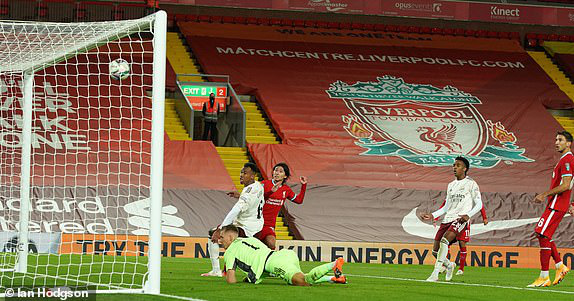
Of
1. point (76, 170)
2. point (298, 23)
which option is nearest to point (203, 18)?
point (298, 23)

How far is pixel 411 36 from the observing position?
96.0 ft

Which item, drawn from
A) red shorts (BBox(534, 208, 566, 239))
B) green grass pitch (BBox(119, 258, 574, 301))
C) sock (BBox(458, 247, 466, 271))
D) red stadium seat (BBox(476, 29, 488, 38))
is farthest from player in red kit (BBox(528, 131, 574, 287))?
red stadium seat (BBox(476, 29, 488, 38))

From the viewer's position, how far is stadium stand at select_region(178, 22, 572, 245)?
67.5 feet

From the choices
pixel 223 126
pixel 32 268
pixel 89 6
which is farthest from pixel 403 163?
pixel 32 268

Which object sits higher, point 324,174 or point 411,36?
point 411,36

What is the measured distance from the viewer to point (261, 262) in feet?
31.5

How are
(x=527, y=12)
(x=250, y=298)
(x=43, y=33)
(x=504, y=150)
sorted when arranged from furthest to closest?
(x=527, y=12) → (x=504, y=150) → (x=43, y=33) → (x=250, y=298)

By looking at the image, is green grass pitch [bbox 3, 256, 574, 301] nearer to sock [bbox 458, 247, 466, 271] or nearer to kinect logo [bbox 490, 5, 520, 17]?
sock [bbox 458, 247, 466, 271]

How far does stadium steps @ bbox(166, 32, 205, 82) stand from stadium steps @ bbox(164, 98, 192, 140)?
1.36m

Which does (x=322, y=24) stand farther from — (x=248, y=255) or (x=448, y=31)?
(x=248, y=255)

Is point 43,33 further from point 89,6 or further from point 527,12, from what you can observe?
point 527,12

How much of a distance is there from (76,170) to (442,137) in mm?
10948

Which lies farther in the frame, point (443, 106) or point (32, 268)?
point (443, 106)

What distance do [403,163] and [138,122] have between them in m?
6.69
